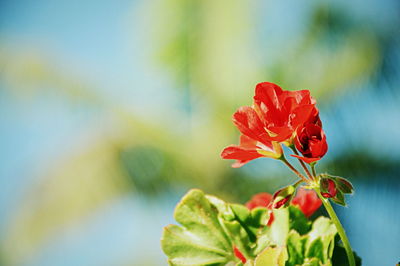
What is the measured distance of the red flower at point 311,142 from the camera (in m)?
0.25

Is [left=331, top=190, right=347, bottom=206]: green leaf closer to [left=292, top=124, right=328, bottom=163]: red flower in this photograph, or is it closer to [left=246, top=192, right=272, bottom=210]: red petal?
[left=292, top=124, right=328, bottom=163]: red flower

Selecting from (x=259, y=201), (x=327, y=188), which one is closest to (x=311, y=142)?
(x=327, y=188)

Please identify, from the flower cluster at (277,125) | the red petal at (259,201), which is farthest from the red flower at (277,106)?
the red petal at (259,201)

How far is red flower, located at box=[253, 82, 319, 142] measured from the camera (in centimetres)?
27

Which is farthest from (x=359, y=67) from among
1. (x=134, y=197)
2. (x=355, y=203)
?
(x=134, y=197)

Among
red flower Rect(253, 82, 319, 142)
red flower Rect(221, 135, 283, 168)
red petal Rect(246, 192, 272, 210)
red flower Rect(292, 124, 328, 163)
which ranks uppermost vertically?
red flower Rect(253, 82, 319, 142)

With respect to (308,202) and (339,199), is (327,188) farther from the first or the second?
(308,202)

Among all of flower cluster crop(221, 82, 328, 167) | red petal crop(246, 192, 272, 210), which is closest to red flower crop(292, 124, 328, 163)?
flower cluster crop(221, 82, 328, 167)

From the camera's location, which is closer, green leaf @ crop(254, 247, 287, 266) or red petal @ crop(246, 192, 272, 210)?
green leaf @ crop(254, 247, 287, 266)

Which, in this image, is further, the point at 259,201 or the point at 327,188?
the point at 259,201

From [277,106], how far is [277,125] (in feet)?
0.04

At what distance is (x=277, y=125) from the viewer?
11.2 inches

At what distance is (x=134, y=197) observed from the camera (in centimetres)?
362

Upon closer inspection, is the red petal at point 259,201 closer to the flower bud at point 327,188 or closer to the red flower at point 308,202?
the red flower at point 308,202
